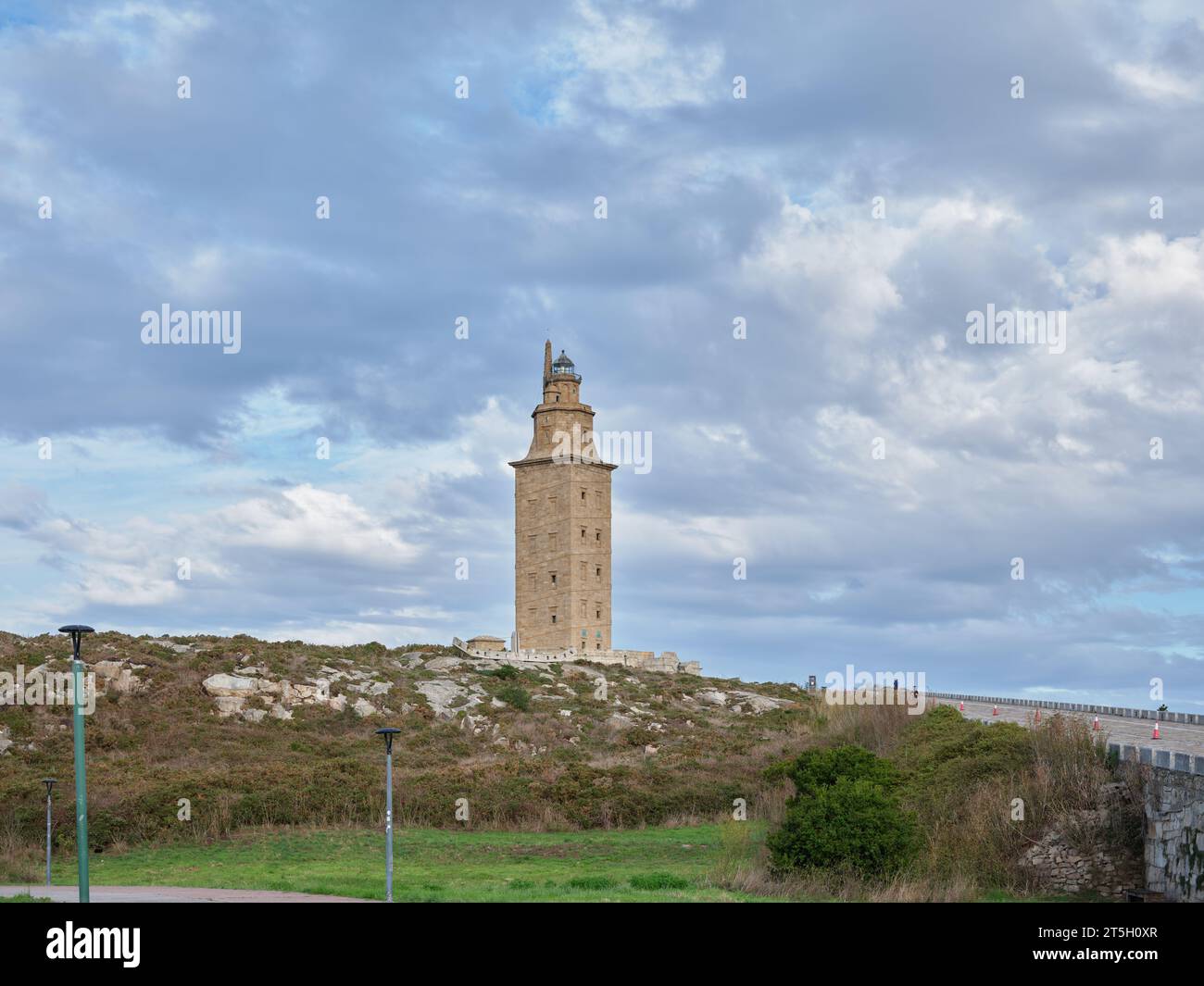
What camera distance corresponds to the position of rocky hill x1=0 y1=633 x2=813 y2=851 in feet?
108

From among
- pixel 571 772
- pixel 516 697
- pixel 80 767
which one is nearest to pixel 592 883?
pixel 80 767

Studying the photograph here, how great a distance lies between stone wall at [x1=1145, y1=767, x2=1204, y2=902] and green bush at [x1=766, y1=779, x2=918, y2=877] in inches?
172

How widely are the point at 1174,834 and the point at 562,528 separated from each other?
6001cm

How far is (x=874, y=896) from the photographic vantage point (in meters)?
21.6

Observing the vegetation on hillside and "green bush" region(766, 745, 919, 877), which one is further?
the vegetation on hillside

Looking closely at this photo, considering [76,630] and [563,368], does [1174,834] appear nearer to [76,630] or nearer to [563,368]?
[76,630]

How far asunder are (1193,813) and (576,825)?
17.4 meters

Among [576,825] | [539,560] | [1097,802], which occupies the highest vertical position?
[539,560]

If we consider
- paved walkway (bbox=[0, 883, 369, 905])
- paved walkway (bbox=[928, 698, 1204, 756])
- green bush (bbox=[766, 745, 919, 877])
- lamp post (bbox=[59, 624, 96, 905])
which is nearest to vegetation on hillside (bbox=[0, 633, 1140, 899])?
green bush (bbox=[766, 745, 919, 877])

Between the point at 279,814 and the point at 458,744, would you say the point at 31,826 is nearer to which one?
the point at 279,814

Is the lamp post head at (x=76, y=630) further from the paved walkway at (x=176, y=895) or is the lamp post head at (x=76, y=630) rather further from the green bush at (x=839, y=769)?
the green bush at (x=839, y=769)

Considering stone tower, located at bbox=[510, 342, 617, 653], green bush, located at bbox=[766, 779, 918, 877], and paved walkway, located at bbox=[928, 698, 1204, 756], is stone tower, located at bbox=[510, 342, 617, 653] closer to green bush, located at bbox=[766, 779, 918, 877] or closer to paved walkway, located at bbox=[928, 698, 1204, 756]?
paved walkway, located at bbox=[928, 698, 1204, 756]
